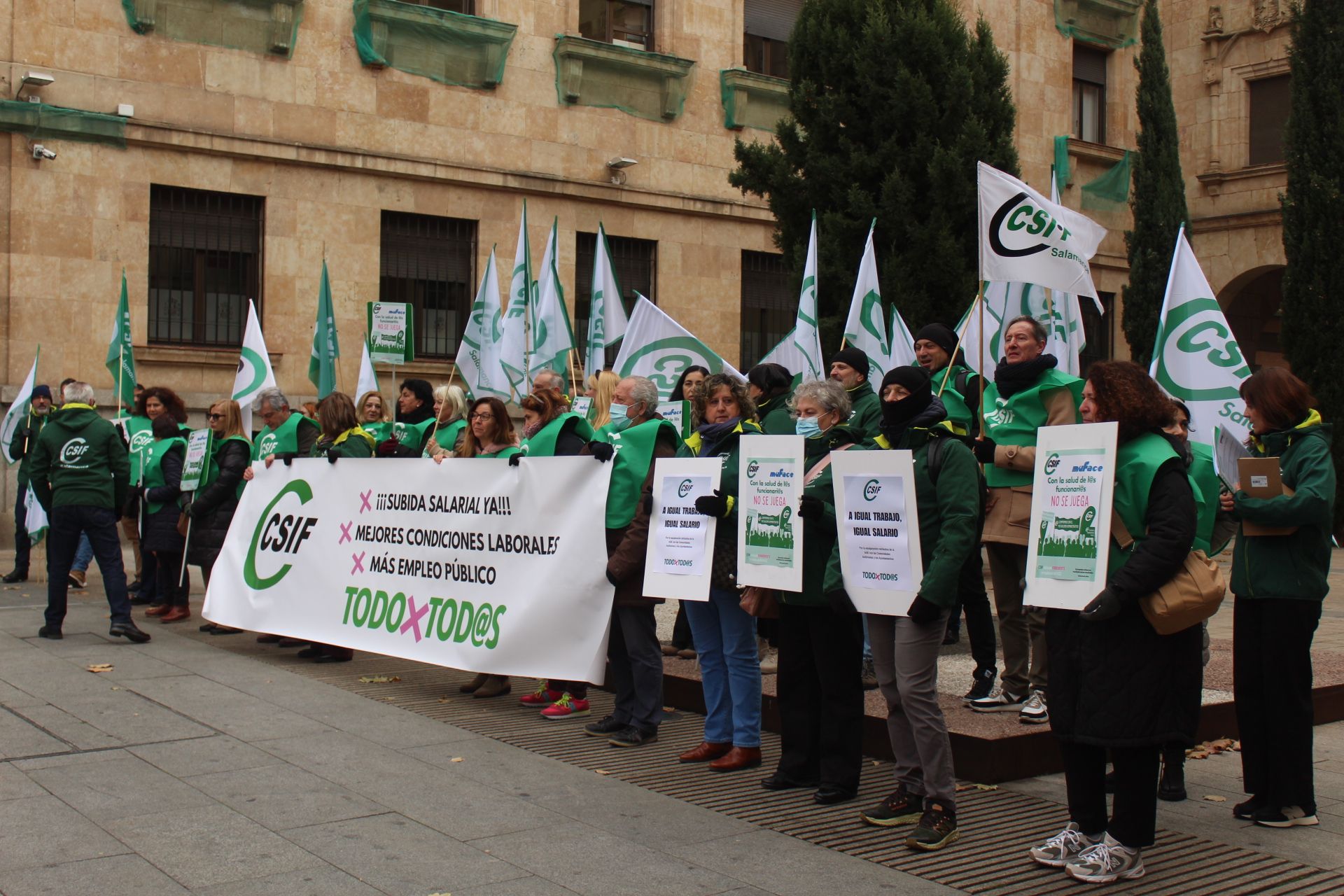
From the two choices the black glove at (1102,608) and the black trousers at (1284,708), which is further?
the black trousers at (1284,708)

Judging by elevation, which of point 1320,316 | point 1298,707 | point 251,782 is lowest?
point 251,782

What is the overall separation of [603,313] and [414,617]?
19.5 ft

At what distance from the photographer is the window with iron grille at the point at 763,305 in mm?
22812

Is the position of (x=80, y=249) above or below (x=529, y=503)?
above

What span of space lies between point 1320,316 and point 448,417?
57.3 ft

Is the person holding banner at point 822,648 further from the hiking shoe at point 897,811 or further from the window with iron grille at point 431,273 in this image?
the window with iron grille at point 431,273

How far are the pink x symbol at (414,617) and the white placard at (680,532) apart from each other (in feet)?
Answer: 7.07

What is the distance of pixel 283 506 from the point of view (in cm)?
1005

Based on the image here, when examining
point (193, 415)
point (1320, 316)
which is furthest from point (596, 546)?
point (1320, 316)

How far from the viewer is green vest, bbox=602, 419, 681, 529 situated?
24.4 feet

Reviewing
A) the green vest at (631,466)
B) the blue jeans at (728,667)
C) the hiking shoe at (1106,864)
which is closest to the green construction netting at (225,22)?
the green vest at (631,466)

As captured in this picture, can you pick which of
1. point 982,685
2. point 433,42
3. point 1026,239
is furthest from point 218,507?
point 433,42

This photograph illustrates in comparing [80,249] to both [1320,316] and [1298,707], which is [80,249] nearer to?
[1298,707]

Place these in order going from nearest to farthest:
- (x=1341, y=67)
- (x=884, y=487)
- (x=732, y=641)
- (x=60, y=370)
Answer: (x=884, y=487), (x=732, y=641), (x=60, y=370), (x=1341, y=67)
